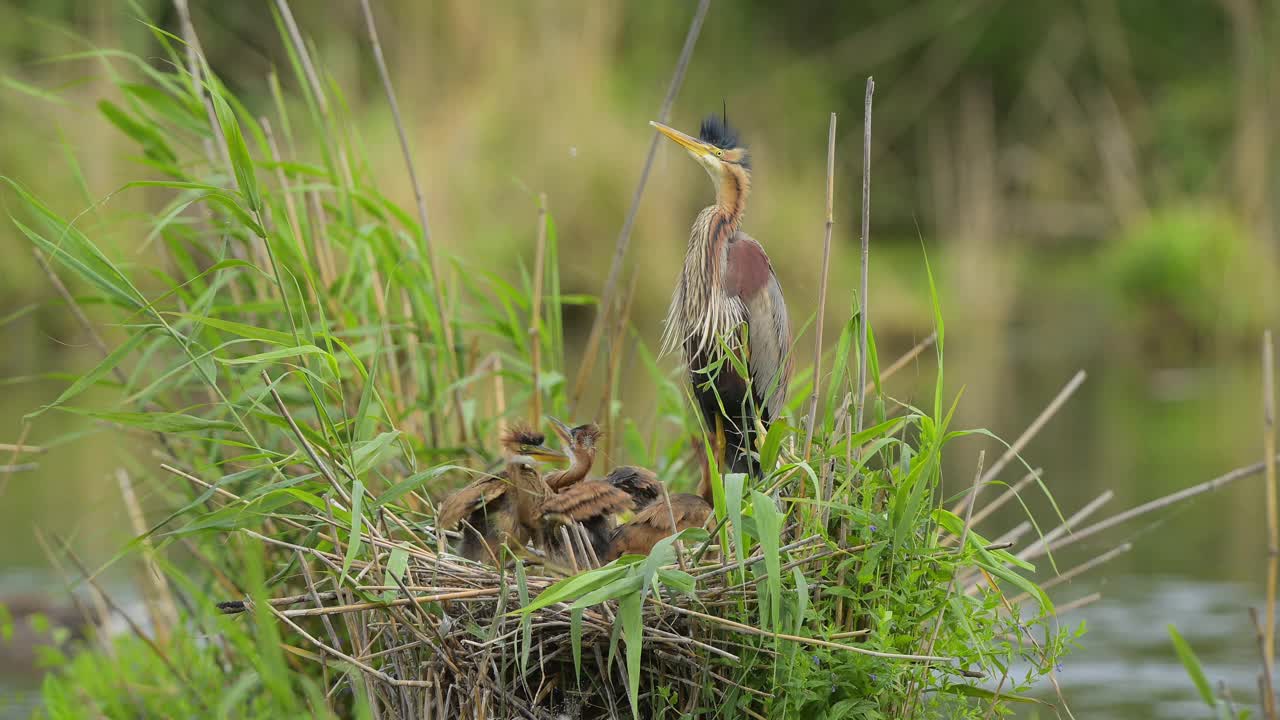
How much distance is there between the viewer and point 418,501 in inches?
140

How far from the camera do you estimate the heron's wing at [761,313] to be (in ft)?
11.0

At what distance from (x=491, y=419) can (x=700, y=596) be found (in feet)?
4.84

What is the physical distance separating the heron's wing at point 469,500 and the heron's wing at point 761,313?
68cm

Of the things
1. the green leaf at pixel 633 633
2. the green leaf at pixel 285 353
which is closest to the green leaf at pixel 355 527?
the green leaf at pixel 285 353

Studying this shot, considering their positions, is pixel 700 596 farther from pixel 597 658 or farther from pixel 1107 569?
pixel 1107 569

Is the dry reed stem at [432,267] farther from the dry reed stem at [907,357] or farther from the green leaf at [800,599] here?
the green leaf at [800,599]

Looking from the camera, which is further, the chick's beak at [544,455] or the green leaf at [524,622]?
the chick's beak at [544,455]

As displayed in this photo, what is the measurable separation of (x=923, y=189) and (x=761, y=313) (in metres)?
27.5

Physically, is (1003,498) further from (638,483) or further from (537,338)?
(537,338)

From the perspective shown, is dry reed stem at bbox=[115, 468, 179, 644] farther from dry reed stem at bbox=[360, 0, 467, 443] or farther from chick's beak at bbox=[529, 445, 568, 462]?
chick's beak at bbox=[529, 445, 568, 462]

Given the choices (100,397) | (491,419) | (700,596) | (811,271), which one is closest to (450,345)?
(491,419)

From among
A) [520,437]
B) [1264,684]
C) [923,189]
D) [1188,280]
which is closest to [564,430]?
[520,437]

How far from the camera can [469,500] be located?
9.91 feet

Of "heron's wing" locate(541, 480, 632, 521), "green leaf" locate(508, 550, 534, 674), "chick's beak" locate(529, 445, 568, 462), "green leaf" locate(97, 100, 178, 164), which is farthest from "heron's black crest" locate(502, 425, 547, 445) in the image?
"green leaf" locate(97, 100, 178, 164)
